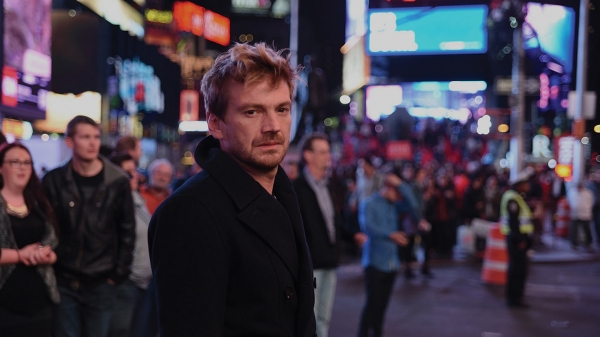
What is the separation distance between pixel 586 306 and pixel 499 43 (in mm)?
12339

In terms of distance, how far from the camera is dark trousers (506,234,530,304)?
33.5 ft

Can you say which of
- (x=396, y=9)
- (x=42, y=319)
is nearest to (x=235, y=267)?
(x=42, y=319)

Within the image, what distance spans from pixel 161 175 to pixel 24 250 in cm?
229

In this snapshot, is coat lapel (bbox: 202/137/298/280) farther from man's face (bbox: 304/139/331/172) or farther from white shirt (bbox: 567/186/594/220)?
white shirt (bbox: 567/186/594/220)

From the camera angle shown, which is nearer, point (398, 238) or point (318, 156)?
point (318, 156)

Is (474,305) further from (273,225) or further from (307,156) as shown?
(273,225)

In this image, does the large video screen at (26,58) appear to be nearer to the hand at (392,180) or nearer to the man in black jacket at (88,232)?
the man in black jacket at (88,232)

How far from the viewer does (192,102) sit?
35.9 meters

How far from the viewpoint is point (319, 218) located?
21.2 ft

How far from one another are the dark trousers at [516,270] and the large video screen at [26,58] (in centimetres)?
788

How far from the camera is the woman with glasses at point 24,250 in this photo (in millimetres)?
4398

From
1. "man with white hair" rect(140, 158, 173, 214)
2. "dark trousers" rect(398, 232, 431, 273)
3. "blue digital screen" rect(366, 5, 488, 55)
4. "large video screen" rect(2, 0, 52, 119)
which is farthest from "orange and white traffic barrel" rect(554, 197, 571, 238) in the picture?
"man with white hair" rect(140, 158, 173, 214)

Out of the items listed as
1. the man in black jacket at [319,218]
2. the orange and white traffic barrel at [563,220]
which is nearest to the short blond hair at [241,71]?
the man in black jacket at [319,218]

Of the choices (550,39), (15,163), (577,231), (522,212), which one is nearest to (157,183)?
(15,163)
